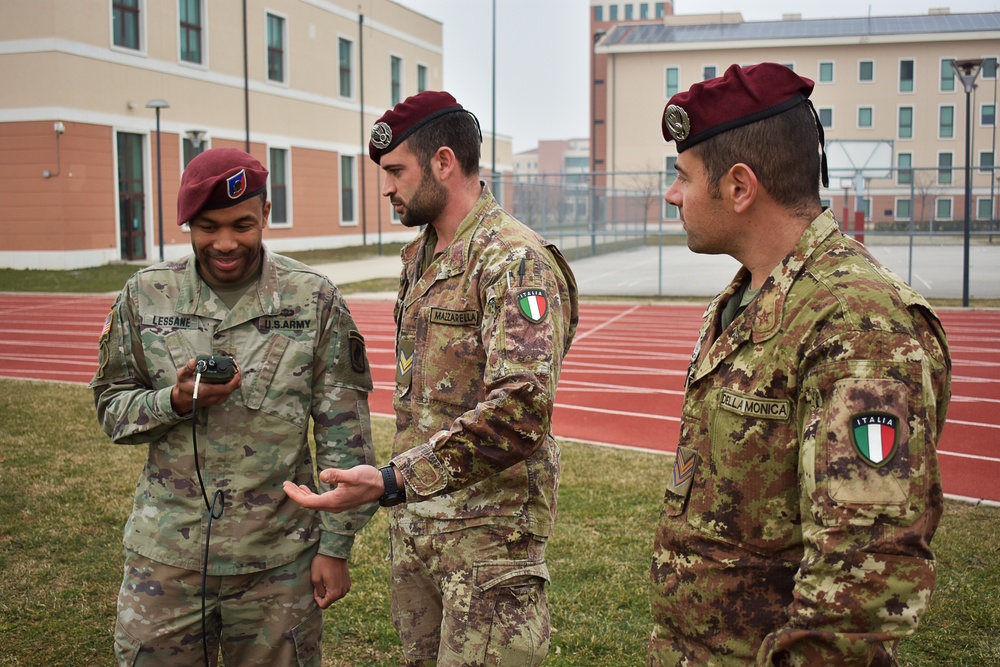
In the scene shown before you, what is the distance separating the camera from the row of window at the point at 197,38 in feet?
89.9

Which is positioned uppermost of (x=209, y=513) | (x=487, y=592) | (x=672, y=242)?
(x=672, y=242)

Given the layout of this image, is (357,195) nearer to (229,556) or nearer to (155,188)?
(155,188)

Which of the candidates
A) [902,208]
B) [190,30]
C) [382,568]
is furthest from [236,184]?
[902,208]

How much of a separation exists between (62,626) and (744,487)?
3.71 meters

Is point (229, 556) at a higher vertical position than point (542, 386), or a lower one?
lower

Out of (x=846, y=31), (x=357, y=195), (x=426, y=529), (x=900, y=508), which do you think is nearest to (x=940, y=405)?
(x=900, y=508)

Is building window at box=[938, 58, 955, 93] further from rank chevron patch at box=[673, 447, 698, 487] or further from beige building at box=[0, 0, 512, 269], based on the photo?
rank chevron patch at box=[673, 447, 698, 487]

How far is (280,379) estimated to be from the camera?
2.85 meters

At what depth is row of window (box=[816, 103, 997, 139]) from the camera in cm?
5688

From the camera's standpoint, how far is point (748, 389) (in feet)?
5.94

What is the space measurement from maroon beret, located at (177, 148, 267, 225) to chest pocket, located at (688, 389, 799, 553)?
1.55 metres

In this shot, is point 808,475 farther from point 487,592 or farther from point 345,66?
point 345,66

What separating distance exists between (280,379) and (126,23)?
28.1 metres

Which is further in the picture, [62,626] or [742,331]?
[62,626]
